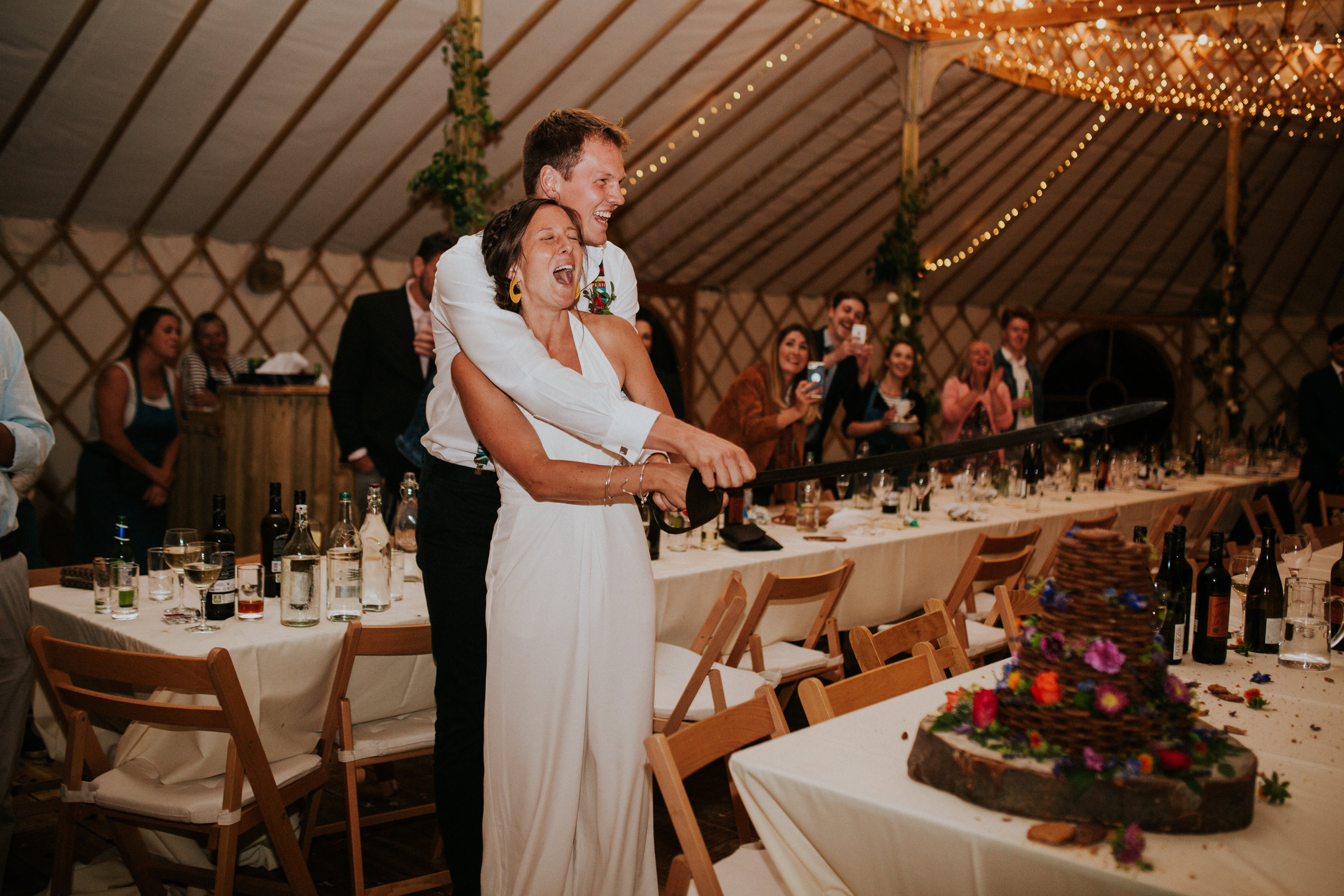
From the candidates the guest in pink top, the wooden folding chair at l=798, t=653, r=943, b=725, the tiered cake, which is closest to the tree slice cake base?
the tiered cake

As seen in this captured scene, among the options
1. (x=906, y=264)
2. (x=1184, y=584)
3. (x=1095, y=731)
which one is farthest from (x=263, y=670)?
(x=906, y=264)

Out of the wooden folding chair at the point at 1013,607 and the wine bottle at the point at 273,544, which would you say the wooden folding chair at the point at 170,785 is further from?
the wooden folding chair at the point at 1013,607

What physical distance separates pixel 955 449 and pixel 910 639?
530mm

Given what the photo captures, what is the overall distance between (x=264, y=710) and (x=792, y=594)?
4.11 feet

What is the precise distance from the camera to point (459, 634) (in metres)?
1.84

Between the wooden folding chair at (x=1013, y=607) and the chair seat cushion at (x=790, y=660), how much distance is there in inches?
18.9

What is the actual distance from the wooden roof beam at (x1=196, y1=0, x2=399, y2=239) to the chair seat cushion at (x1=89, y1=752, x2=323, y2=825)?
12.8 feet

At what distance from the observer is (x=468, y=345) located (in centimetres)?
165

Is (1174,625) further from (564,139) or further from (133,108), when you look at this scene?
(133,108)

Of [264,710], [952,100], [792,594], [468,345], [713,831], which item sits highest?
[952,100]

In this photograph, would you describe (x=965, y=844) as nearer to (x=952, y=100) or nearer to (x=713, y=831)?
(x=713, y=831)

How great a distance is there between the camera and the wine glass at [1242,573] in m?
2.27

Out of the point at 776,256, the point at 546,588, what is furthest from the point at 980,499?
the point at 776,256

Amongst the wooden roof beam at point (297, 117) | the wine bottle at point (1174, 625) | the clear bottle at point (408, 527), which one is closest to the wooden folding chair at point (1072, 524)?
the wine bottle at point (1174, 625)
